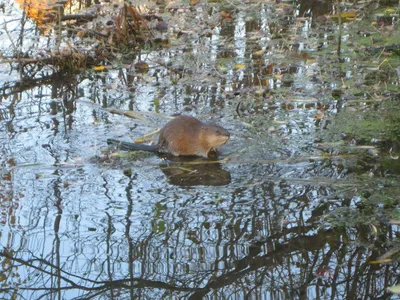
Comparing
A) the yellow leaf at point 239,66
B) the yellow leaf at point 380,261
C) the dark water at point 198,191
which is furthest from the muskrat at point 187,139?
the yellow leaf at point 239,66

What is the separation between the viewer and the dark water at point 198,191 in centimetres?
394

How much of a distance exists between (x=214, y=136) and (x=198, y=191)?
0.59 meters

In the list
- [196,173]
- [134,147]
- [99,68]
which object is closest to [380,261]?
[196,173]

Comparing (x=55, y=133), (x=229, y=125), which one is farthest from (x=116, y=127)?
(x=229, y=125)

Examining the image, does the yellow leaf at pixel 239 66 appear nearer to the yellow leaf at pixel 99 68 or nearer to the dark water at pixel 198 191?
the dark water at pixel 198 191

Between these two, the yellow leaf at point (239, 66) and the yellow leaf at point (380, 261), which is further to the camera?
the yellow leaf at point (239, 66)

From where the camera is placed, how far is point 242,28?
9.48 metres

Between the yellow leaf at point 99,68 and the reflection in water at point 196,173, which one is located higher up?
the yellow leaf at point 99,68

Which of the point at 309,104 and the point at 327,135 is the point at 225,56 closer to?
the point at 309,104

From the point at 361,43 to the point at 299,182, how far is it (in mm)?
3915

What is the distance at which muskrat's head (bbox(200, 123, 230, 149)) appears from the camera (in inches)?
214

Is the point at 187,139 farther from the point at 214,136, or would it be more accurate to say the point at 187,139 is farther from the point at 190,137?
the point at 214,136

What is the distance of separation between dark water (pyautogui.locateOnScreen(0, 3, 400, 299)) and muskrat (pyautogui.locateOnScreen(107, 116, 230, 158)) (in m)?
0.11

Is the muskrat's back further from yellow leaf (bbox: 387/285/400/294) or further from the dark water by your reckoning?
yellow leaf (bbox: 387/285/400/294)
